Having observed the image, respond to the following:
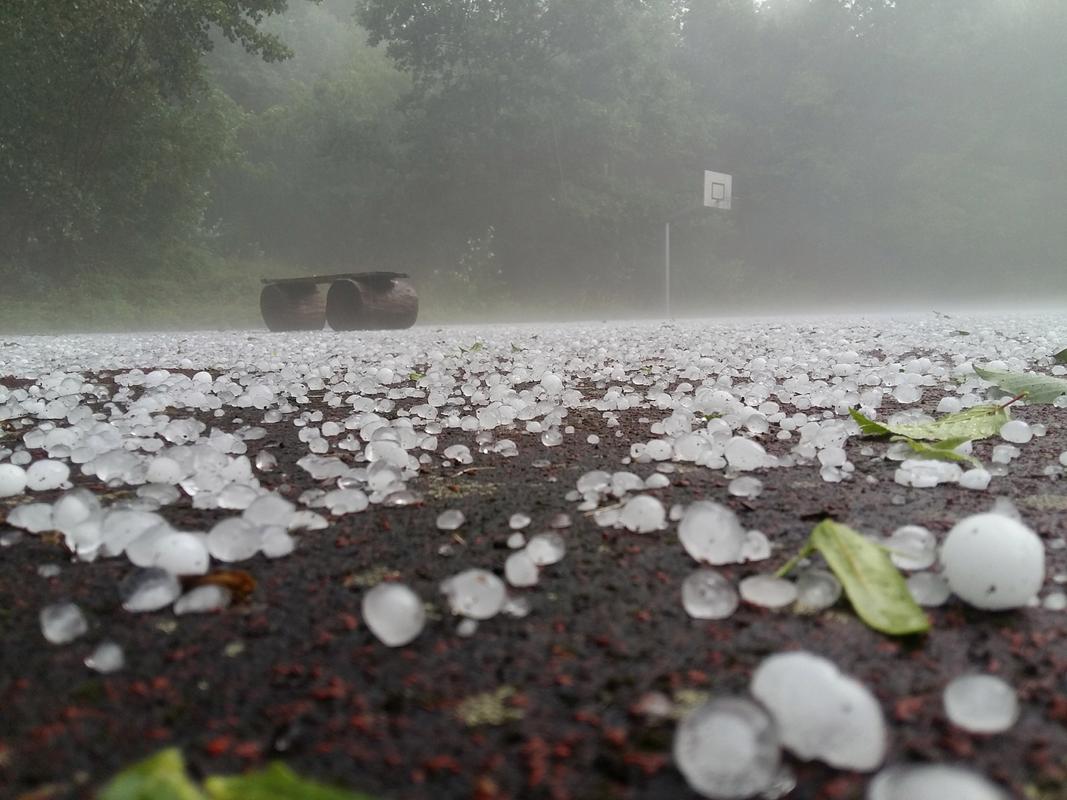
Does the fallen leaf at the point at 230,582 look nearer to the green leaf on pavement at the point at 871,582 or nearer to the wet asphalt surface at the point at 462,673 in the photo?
the wet asphalt surface at the point at 462,673

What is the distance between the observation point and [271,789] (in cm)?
36

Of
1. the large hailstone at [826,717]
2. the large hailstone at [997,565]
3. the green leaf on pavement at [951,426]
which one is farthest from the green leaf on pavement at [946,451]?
the large hailstone at [826,717]

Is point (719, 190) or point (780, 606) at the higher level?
point (719, 190)

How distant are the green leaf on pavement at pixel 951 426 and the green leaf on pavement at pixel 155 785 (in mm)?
1163

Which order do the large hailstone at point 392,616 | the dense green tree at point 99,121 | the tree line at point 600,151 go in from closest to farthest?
the large hailstone at point 392,616
the dense green tree at point 99,121
the tree line at point 600,151

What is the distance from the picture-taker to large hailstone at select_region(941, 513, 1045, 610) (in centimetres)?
62

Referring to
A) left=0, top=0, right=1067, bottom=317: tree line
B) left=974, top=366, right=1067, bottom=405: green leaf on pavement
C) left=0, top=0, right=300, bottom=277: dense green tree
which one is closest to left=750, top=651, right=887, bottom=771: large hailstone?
left=974, top=366, right=1067, bottom=405: green leaf on pavement

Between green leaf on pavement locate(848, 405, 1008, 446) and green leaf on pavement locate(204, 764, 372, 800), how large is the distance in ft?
3.66

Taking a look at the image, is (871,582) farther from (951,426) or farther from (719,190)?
(719,190)

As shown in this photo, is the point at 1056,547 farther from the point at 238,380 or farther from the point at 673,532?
the point at 238,380

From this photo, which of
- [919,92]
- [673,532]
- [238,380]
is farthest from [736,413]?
[919,92]

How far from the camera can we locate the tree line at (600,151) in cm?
1394

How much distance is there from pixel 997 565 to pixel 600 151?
18.0 meters

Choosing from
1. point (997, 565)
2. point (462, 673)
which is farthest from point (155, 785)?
point (997, 565)
